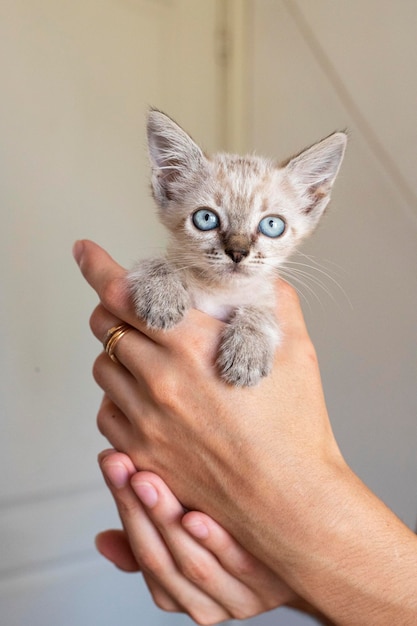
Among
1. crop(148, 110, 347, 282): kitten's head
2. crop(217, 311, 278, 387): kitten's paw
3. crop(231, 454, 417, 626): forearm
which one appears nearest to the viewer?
crop(231, 454, 417, 626): forearm

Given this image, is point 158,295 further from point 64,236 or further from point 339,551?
point 64,236

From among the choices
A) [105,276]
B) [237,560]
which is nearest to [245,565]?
[237,560]

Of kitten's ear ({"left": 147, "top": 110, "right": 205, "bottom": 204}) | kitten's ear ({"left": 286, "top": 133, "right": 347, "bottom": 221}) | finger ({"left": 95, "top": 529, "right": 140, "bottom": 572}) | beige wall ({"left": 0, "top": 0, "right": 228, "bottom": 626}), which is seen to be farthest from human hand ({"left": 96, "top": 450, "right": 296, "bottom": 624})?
beige wall ({"left": 0, "top": 0, "right": 228, "bottom": 626})

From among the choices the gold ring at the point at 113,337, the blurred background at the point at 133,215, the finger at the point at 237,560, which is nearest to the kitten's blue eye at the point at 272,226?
the gold ring at the point at 113,337

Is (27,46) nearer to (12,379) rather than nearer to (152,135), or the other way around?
(152,135)

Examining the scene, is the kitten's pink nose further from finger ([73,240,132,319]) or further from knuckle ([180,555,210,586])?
knuckle ([180,555,210,586])

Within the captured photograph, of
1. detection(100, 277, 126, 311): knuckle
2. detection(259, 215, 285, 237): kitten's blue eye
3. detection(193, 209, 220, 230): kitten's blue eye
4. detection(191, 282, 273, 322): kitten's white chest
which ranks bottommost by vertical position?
detection(191, 282, 273, 322): kitten's white chest

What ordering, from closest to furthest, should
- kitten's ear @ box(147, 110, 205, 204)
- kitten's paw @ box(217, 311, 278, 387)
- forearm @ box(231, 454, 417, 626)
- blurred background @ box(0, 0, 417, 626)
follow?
forearm @ box(231, 454, 417, 626) → kitten's paw @ box(217, 311, 278, 387) → kitten's ear @ box(147, 110, 205, 204) → blurred background @ box(0, 0, 417, 626)
